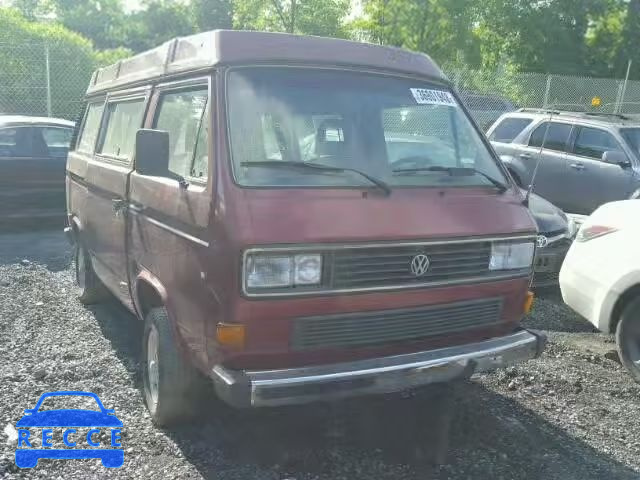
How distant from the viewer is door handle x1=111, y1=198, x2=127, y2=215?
4238 mm

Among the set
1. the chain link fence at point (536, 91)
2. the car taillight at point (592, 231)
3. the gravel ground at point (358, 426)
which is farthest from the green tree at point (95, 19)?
the car taillight at point (592, 231)

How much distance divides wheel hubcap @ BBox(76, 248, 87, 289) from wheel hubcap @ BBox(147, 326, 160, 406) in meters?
2.39

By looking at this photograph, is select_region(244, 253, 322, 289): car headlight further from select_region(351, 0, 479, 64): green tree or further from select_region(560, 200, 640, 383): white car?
select_region(351, 0, 479, 64): green tree

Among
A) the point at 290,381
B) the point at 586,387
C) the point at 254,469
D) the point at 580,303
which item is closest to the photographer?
the point at 290,381

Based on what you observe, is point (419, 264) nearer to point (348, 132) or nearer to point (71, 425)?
point (348, 132)

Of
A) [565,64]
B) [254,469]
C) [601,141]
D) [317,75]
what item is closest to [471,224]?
[317,75]

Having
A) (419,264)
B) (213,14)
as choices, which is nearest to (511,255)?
(419,264)

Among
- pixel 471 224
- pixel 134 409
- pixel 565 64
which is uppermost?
pixel 565 64

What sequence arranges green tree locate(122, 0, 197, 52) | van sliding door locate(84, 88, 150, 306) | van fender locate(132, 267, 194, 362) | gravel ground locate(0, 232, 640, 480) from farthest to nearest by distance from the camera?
green tree locate(122, 0, 197, 52) < van sliding door locate(84, 88, 150, 306) < van fender locate(132, 267, 194, 362) < gravel ground locate(0, 232, 640, 480)

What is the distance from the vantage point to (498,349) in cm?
346

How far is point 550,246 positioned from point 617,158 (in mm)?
3356

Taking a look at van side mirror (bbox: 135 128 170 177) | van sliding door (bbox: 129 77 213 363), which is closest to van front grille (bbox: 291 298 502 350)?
van sliding door (bbox: 129 77 213 363)

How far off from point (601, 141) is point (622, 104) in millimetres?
10888

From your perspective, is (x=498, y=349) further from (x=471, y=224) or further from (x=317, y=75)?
(x=317, y=75)
